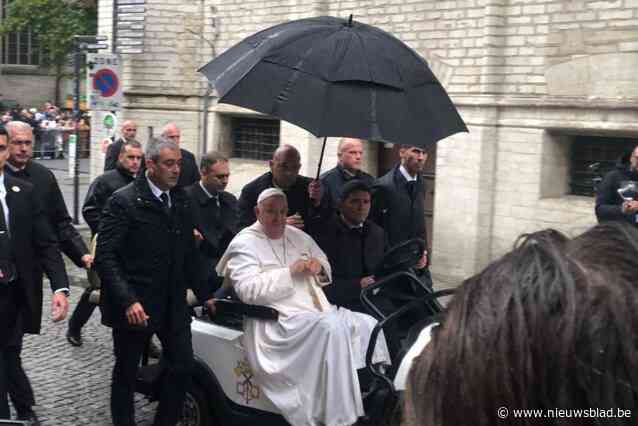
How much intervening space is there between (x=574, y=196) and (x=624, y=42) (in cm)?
199

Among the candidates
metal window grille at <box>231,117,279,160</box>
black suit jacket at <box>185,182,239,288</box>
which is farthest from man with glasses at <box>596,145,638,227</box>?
metal window grille at <box>231,117,279,160</box>

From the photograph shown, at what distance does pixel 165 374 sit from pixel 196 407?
0.95 ft

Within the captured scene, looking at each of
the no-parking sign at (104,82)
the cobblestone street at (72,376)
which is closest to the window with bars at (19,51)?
the no-parking sign at (104,82)

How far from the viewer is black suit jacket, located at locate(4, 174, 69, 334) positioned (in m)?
5.83

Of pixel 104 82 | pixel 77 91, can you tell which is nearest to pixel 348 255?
pixel 104 82

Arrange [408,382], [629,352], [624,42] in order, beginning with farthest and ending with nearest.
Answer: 1. [624,42]
2. [408,382]
3. [629,352]

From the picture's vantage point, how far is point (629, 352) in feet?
3.53

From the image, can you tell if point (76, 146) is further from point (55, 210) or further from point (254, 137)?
point (55, 210)

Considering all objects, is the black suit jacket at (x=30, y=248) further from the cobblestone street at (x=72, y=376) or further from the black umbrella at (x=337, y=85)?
the black umbrella at (x=337, y=85)

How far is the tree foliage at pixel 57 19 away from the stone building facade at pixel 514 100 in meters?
22.5

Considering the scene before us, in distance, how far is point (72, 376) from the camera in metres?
7.56

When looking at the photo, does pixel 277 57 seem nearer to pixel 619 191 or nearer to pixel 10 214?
pixel 10 214

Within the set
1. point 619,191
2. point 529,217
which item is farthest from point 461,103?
point 619,191

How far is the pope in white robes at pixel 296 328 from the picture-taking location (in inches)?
202
